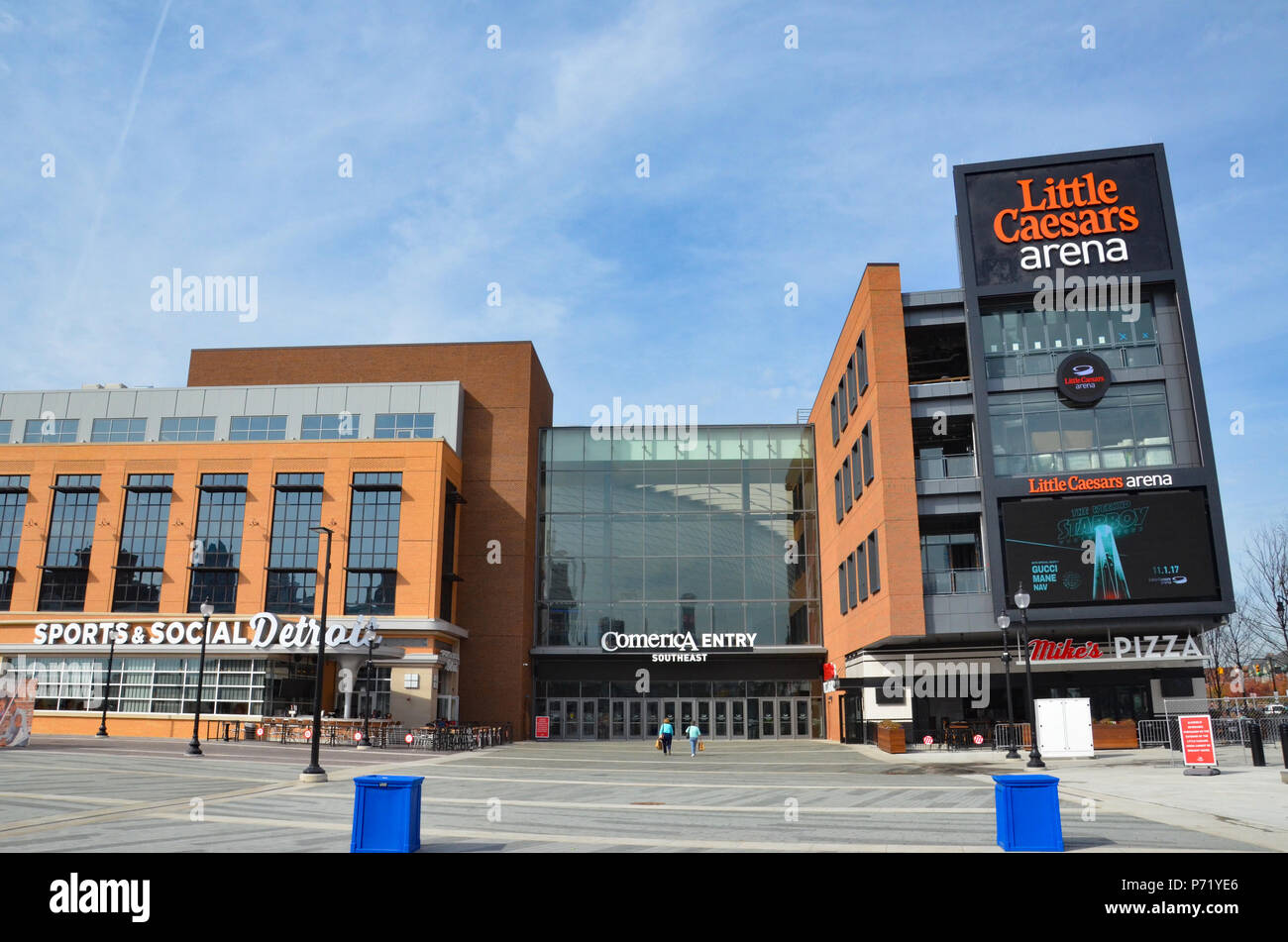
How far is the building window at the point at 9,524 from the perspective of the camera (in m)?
51.4

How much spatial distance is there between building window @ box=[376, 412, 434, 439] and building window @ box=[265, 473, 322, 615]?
550 cm

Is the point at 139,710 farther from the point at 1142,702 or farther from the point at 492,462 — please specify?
the point at 1142,702

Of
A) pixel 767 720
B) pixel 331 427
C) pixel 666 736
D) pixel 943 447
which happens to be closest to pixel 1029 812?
pixel 666 736

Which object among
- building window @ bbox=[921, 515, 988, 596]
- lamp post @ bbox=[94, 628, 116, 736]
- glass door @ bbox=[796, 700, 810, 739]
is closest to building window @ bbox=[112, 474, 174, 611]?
lamp post @ bbox=[94, 628, 116, 736]

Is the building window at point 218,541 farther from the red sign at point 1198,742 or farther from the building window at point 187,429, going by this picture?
the red sign at point 1198,742

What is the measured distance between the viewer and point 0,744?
34375 millimetres

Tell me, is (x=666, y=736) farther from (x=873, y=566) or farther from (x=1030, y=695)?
(x=1030, y=695)

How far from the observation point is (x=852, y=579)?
155ft

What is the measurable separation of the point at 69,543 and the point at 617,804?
44.9 meters

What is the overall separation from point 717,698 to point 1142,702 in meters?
23.4

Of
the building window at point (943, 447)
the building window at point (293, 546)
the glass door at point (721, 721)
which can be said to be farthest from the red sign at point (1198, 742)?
the building window at point (293, 546)
